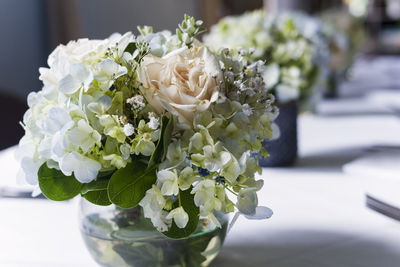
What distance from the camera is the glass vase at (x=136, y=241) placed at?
0.59 meters

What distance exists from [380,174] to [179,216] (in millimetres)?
497

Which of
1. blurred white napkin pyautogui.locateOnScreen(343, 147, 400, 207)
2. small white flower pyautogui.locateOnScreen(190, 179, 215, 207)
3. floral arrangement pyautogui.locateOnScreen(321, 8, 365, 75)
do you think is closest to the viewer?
small white flower pyautogui.locateOnScreen(190, 179, 215, 207)

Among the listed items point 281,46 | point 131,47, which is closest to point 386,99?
point 281,46

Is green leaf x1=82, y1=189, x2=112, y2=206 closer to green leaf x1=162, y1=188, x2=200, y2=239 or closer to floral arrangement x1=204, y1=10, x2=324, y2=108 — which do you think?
green leaf x1=162, y1=188, x2=200, y2=239

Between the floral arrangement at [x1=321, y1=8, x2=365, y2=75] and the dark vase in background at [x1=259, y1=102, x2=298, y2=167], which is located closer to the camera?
the dark vase in background at [x1=259, y1=102, x2=298, y2=167]

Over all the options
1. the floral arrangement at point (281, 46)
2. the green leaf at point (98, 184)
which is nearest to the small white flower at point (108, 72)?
the green leaf at point (98, 184)

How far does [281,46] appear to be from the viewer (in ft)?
4.51

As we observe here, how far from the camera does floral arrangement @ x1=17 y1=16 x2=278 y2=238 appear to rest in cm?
52

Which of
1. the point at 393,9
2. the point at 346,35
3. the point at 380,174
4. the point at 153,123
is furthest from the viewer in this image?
the point at 393,9

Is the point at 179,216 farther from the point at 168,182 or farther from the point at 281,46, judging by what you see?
the point at 281,46

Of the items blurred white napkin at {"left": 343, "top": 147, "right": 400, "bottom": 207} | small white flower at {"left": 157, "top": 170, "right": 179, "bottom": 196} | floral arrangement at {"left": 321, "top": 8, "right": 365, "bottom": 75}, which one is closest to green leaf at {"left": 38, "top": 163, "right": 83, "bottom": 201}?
small white flower at {"left": 157, "top": 170, "right": 179, "bottom": 196}

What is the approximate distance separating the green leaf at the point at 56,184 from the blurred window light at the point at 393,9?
326 inches

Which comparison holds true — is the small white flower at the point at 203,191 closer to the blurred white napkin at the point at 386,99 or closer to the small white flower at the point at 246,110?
the small white flower at the point at 246,110

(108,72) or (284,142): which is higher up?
(108,72)
